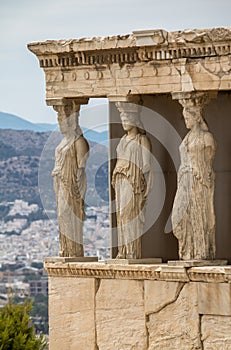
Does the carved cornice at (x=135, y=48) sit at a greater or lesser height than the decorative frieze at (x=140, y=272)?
greater

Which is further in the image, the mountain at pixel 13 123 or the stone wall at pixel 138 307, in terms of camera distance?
the mountain at pixel 13 123

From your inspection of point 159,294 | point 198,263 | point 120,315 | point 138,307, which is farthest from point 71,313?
point 198,263

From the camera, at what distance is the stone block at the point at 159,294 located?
22188mm

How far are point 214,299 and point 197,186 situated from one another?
46.1 inches

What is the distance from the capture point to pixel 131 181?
2269cm

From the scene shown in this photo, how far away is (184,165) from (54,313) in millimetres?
2401

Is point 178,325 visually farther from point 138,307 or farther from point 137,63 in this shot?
point 137,63

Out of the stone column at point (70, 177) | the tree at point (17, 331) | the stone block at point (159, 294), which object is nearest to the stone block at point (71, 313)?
the stone column at point (70, 177)

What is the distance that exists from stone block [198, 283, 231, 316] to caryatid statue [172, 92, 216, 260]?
1.19 feet

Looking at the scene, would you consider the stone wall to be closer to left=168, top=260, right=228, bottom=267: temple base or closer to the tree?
left=168, top=260, right=228, bottom=267: temple base

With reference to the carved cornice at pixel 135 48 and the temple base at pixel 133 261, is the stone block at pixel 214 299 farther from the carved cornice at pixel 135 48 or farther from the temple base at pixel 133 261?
the carved cornice at pixel 135 48

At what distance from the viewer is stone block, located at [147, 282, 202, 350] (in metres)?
22.1

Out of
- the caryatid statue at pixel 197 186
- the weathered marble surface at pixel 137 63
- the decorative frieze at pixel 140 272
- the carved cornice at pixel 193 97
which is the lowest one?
the decorative frieze at pixel 140 272

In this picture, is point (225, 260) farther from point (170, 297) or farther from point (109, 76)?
point (109, 76)
